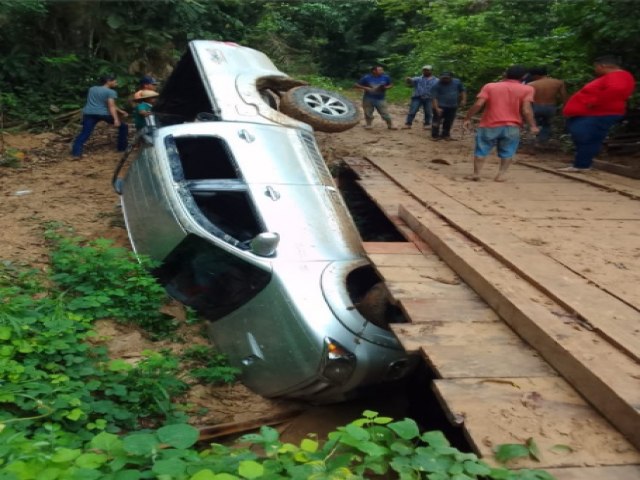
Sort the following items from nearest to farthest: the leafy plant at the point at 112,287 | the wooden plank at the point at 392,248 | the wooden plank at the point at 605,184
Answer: the wooden plank at the point at 392,248, the leafy plant at the point at 112,287, the wooden plank at the point at 605,184

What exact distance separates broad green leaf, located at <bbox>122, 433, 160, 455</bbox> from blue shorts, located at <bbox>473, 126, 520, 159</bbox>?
5037 mm

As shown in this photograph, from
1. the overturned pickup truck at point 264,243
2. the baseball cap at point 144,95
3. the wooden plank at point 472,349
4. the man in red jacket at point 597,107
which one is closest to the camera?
the wooden plank at point 472,349

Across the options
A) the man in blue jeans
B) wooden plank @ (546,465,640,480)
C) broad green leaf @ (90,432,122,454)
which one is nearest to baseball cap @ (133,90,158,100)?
the man in blue jeans

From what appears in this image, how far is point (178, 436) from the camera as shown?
1.96 m

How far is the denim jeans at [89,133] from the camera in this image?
873cm

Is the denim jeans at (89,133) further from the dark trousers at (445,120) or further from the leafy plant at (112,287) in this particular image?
the dark trousers at (445,120)

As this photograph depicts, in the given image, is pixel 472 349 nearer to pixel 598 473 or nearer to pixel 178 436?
pixel 598 473

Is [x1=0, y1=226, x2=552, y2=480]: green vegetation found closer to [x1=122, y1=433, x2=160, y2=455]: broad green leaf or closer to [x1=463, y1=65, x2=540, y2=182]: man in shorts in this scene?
[x1=122, y1=433, x2=160, y2=455]: broad green leaf

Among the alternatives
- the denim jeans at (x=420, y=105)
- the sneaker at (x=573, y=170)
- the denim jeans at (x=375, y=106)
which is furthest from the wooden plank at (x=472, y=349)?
the denim jeans at (x=420, y=105)

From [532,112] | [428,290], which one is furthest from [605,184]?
[428,290]

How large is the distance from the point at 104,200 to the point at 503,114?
16.9 ft

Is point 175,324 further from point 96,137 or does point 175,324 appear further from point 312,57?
point 312,57

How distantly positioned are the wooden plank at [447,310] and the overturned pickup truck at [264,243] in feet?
2.05

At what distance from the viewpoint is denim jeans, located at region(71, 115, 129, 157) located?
28.6ft
